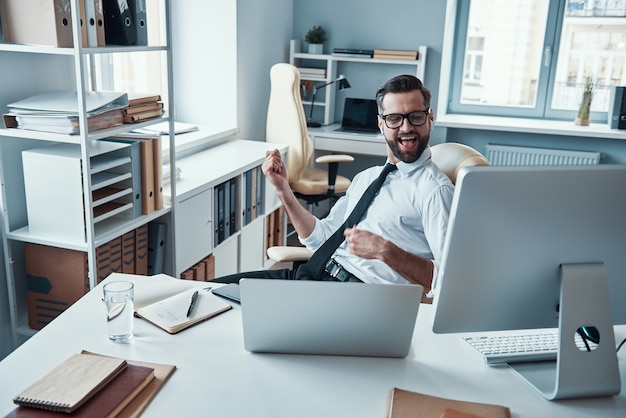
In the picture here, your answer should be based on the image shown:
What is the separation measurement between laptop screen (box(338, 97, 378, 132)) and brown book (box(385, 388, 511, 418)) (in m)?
3.46

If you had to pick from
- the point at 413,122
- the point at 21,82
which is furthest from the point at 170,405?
the point at 21,82

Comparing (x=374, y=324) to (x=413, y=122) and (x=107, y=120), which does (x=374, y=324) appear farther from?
(x=107, y=120)

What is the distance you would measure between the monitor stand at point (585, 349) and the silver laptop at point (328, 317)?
0.29 metres

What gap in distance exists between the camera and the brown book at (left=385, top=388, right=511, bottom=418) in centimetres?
109

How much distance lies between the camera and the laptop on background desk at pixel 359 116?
177 inches

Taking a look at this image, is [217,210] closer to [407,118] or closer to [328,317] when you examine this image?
[407,118]

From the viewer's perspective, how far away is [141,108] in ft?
7.78

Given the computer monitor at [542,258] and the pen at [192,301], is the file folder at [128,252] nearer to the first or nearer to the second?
the pen at [192,301]

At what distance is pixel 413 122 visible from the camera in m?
1.98

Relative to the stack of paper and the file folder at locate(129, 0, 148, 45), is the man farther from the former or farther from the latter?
the file folder at locate(129, 0, 148, 45)

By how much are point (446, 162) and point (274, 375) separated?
3.79 feet

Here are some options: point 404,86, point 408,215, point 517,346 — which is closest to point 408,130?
point 404,86

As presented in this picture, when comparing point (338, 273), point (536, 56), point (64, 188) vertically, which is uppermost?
point (536, 56)

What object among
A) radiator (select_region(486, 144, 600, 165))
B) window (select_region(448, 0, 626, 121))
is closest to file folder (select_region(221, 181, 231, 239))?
radiator (select_region(486, 144, 600, 165))
